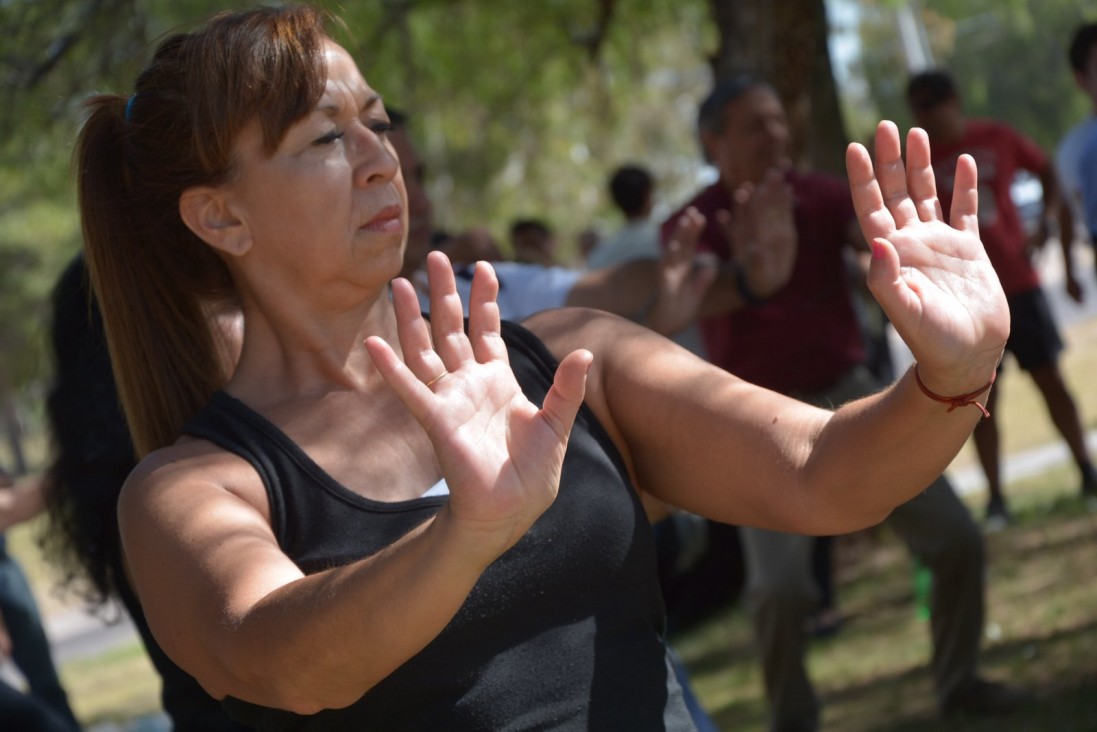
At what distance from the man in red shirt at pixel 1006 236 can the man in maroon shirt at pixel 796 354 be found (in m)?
2.05

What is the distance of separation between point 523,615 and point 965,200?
81cm

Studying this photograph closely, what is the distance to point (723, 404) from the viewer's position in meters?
2.12

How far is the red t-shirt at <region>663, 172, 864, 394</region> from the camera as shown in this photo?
17.5 feet

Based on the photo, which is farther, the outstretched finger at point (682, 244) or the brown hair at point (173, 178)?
the outstretched finger at point (682, 244)

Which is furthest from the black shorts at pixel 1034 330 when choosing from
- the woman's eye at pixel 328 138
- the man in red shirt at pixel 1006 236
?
the woman's eye at pixel 328 138

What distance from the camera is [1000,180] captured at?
7.65 m

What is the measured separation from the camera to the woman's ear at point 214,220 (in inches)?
90.2

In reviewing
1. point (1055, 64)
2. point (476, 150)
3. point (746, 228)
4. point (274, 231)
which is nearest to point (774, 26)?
point (746, 228)

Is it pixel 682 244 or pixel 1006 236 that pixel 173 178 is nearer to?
pixel 682 244

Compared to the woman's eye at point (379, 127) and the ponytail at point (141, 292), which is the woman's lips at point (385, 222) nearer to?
the woman's eye at point (379, 127)

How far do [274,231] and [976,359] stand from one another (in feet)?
3.48

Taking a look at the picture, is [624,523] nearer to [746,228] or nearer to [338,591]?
[338,591]

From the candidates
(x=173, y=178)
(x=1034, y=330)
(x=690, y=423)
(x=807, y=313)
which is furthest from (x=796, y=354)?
(x=173, y=178)

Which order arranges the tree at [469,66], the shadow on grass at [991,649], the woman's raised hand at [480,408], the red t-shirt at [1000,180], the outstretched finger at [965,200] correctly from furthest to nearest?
1. the red t-shirt at [1000,180]
2. the tree at [469,66]
3. the shadow on grass at [991,649]
4. the outstretched finger at [965,200]
5. the woman's raised hand at [480,408]
